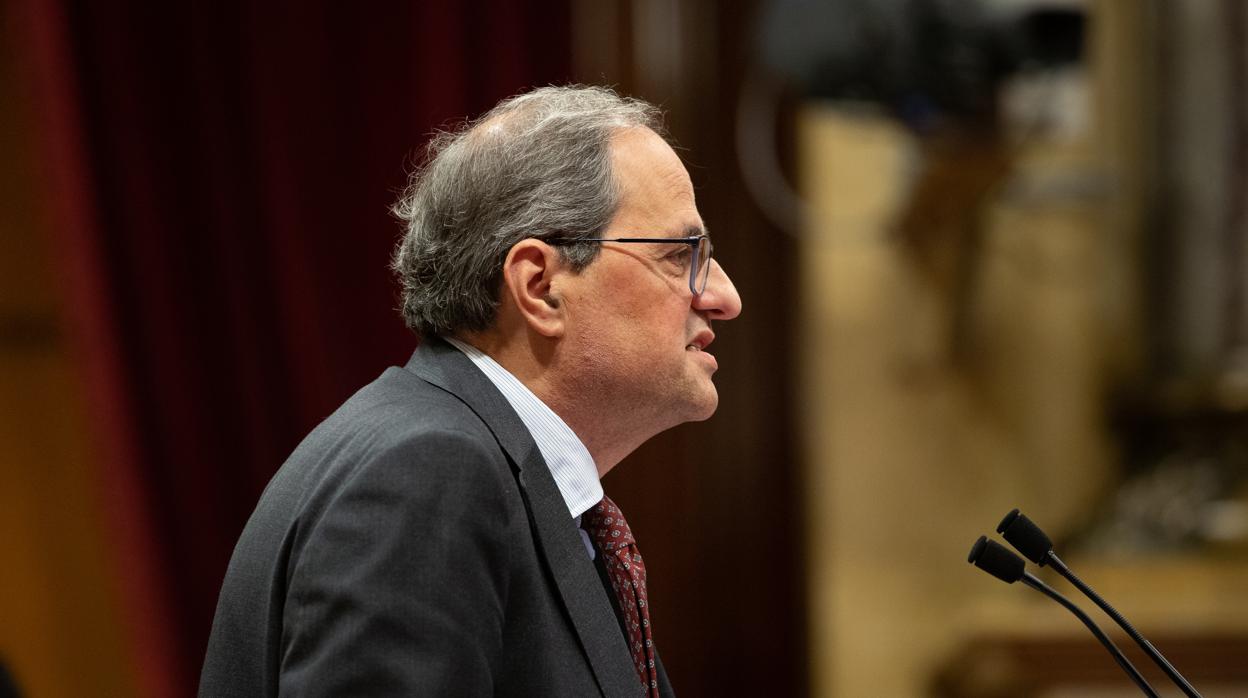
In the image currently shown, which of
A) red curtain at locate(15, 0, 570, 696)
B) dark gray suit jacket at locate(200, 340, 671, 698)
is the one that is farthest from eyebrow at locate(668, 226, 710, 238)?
red curtain at locate(15, 0, 570, 696)

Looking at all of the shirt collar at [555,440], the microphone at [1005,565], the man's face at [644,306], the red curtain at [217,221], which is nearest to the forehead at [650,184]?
the man's face at [644,306]

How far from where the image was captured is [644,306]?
1653 millimetres

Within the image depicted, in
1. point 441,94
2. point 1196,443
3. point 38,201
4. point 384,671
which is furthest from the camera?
point 1196,443

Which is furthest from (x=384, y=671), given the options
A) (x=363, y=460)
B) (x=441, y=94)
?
(x=441, y=94)

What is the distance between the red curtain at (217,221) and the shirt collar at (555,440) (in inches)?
67.5

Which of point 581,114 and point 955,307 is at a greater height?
point 581,114

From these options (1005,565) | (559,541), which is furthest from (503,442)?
(1005,565)

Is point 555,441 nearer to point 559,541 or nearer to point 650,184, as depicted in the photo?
point 559,541

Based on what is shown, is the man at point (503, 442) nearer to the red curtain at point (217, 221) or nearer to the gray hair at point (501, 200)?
the gray hair at point (501, 200)

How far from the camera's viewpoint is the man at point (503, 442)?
1263 mm

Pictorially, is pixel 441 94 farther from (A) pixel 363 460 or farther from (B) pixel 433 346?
(A) pixel 363 460

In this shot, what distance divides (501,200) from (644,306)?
0.20 metres

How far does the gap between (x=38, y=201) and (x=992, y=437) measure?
2.44m

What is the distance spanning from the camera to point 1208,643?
3.48 meters
